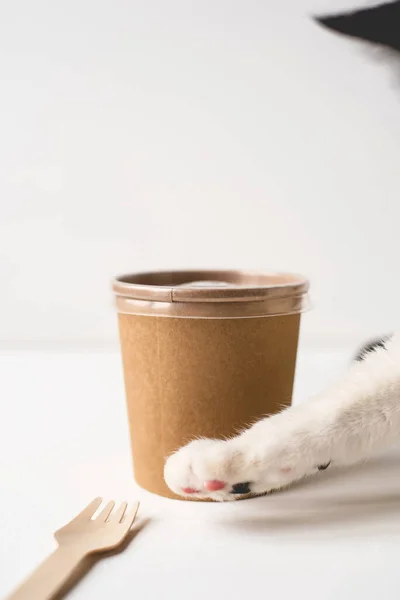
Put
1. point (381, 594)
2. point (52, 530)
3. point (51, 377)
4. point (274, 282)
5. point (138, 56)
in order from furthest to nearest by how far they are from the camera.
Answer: point (138, 56) < point (51, 377) < point (274, 282) < point (52, 530) < point (381, 594)

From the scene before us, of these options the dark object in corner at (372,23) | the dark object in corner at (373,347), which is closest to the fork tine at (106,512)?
the dark object in corner at (373,347)

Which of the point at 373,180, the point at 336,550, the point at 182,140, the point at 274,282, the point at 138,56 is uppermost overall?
the point at 138,56

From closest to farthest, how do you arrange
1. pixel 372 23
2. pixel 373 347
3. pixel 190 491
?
pixel 190 491
pixel 373 347
pixel 372 23

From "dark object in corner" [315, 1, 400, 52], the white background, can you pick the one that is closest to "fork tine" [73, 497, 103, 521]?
the white background

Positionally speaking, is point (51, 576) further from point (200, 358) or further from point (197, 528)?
point (200, 358)

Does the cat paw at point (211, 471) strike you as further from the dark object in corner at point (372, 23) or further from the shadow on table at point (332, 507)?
the dark object in corner at point (372, 23)

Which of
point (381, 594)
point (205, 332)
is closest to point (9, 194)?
point (205, 332)

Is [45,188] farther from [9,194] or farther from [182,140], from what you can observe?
[182,140]

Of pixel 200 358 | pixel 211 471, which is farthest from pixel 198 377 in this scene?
pixel 211 471

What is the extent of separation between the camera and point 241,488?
23.3 inches

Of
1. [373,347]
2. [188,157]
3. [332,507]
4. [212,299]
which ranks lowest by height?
[332,507]

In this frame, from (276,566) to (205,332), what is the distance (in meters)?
0.25

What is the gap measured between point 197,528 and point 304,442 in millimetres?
141

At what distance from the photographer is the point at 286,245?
5.22ft
